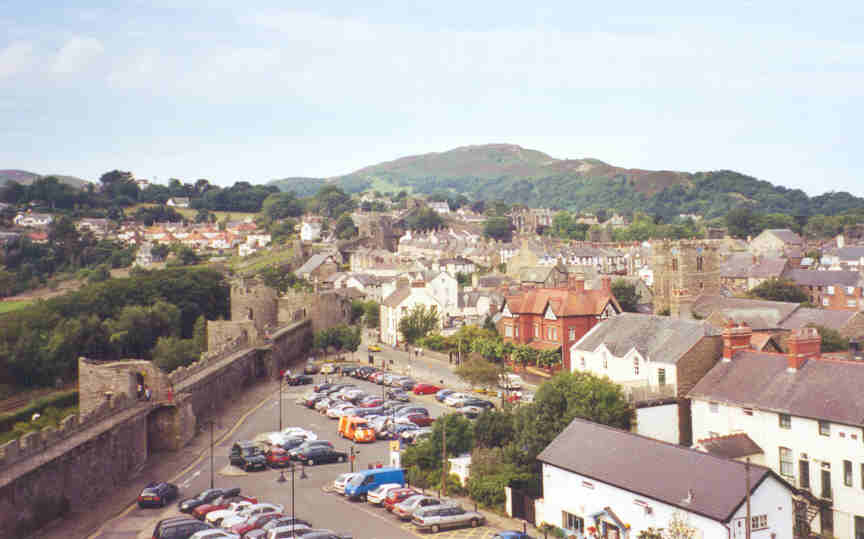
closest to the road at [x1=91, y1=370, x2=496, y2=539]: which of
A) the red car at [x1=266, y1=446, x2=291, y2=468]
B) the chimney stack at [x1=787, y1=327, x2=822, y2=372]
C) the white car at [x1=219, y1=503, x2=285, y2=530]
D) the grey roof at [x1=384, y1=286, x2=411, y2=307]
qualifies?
the red car at [x1=266, y1=446, x2=291, y2=468]

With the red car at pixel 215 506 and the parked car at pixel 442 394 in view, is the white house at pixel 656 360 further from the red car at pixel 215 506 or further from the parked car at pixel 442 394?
the red car at pixel 215 506

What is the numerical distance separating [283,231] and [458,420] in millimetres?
145419

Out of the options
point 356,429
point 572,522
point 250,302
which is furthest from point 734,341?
point 250,302

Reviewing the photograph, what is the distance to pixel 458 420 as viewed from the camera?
30.5 m

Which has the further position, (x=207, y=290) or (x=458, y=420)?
(x=207, y=290)

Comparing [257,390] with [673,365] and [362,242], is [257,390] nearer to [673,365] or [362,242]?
[673,365]

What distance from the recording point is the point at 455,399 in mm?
42625

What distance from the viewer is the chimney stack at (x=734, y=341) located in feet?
106

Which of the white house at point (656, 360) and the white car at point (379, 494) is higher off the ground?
the white house at point (656, 360)

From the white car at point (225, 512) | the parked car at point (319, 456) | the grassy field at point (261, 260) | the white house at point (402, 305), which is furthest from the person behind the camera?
the grassy field at point (261, 260)

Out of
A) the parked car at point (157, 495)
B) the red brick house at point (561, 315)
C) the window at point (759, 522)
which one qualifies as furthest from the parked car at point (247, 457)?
the red brick house at point (561, 315)

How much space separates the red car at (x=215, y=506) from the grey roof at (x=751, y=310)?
109 ft

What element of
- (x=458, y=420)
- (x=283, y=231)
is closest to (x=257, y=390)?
(x=458, y=420)

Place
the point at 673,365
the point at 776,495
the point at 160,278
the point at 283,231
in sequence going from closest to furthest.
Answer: the point at 776,495 → the point at 673,365 → the point at 160,278 → the point at 283,231
